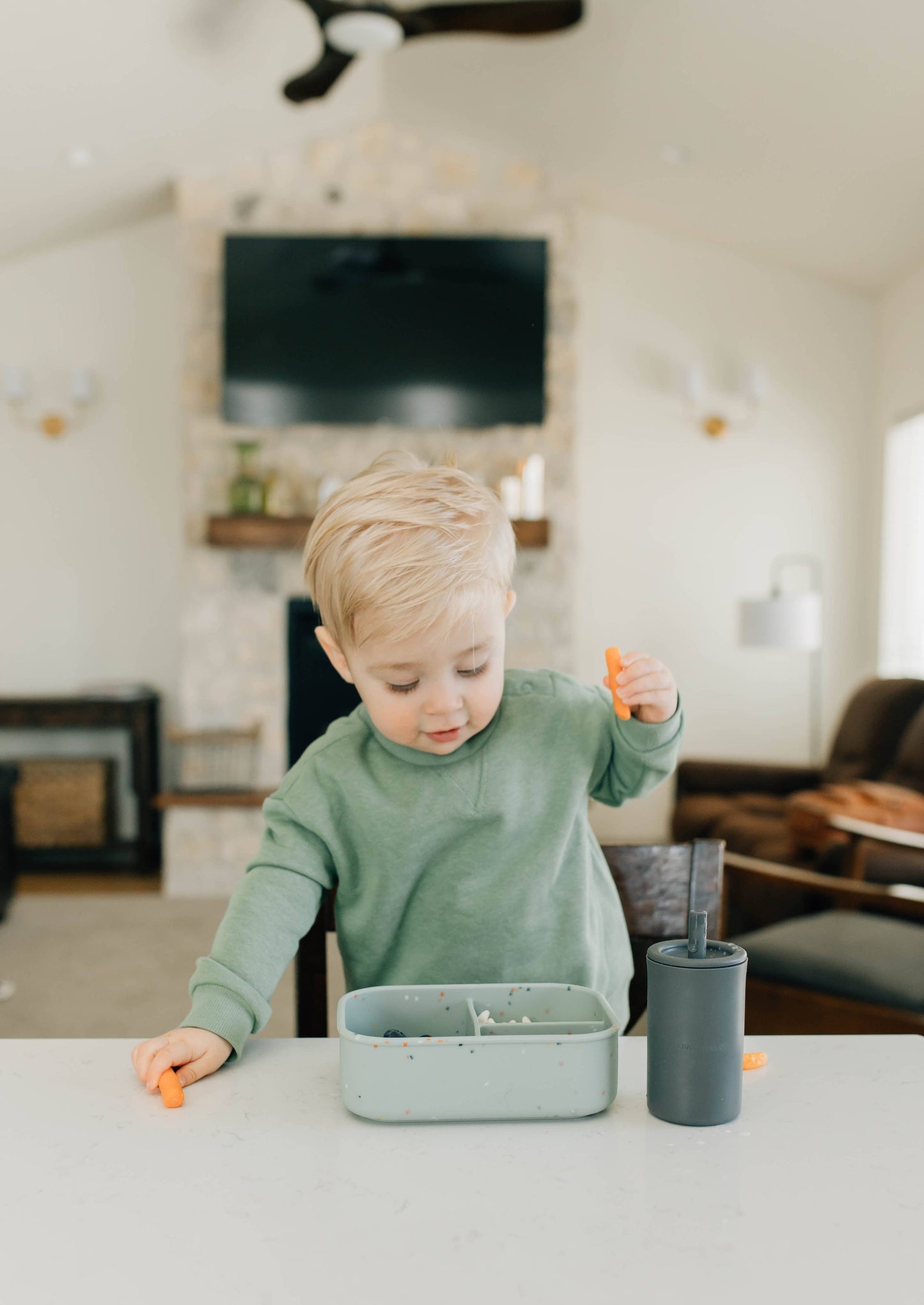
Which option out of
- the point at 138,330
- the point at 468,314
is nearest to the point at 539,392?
the point at 468,314

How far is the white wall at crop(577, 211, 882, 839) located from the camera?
15.8 feet

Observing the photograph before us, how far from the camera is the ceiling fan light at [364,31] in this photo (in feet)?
8.86

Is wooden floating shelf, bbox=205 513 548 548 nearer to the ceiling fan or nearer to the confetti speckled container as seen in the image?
the ceiling fan

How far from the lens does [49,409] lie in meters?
4.79

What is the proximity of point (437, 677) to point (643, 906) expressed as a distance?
0.39 m

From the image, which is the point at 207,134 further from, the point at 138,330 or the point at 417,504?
the point at 417,504

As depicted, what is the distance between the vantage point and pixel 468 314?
4250 millimetres

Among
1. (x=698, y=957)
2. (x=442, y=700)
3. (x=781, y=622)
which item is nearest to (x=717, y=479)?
(x=781, y=622)

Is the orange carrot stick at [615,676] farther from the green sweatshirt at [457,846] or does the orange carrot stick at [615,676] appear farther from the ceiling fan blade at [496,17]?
the ceiling fan blade at [496,17]

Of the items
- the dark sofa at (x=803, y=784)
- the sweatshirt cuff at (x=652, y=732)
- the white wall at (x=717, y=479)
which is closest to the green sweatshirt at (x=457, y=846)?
the sweatshirt cuff at (x=652, y=732)

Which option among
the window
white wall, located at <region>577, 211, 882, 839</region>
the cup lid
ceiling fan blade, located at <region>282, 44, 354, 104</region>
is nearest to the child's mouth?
the cup lid

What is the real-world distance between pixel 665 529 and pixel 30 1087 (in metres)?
4.35

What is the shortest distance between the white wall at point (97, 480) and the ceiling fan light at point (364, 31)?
2199 mm

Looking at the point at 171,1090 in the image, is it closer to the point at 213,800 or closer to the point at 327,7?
the point at 327,7
